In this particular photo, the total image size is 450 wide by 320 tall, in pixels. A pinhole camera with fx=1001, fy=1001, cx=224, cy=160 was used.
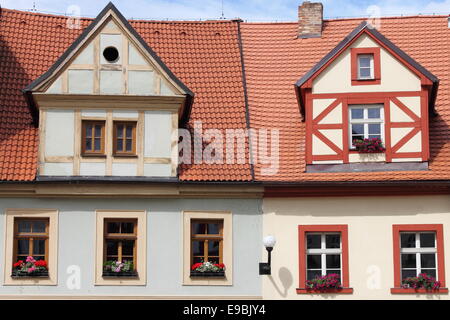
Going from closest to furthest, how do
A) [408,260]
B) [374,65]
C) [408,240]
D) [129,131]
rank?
[408,260] → [408,240] → [129,131] → [374,65]

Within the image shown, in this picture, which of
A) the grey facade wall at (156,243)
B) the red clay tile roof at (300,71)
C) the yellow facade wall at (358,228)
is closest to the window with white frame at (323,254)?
the yellow facade wall at (358,228)

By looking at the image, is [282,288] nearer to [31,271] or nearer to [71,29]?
[31,271]

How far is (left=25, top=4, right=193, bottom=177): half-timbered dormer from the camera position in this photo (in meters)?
24.6

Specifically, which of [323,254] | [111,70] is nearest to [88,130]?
[111,70]

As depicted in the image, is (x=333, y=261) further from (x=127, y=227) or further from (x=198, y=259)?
(x=127, y=227)

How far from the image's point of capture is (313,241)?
24562mm

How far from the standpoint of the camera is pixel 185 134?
25.7 m

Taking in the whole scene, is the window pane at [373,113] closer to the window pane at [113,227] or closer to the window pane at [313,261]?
the window pane at [313,261]

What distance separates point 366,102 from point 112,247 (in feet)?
23.8

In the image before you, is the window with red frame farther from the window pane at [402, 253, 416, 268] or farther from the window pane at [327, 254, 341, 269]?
the window pane at [327, 254, 341, 269]

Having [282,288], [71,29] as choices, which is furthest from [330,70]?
[71,29]

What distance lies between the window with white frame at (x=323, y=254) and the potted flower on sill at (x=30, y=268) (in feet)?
21.0

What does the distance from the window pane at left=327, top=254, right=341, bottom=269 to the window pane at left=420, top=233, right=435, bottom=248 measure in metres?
2.03

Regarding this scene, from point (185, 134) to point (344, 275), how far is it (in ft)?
17.9
